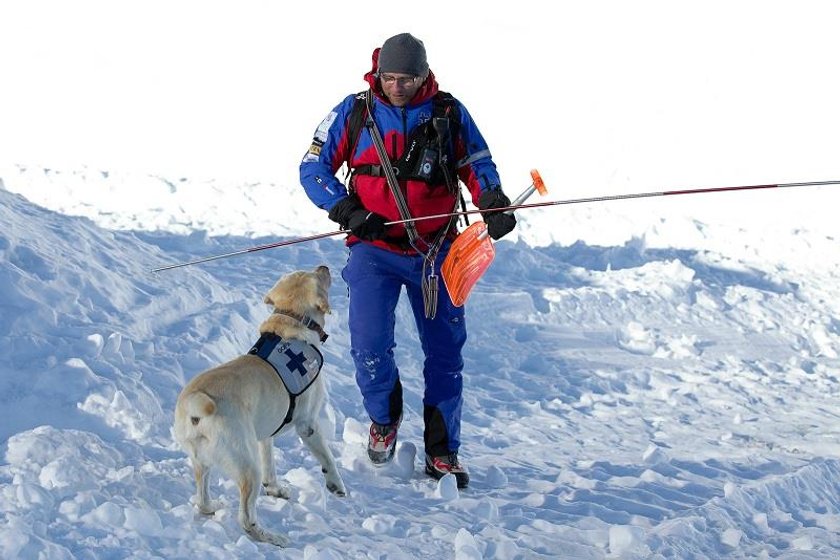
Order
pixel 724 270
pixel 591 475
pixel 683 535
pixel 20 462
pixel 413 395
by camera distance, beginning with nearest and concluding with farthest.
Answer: pixel 20 462, pixel 683 535, pixel 591 475, pixel 413 395, pixel 724 270

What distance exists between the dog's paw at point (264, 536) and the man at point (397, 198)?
140 cm

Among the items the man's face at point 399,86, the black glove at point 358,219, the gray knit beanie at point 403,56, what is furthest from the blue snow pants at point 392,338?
the gray knit beanie at point 403,56

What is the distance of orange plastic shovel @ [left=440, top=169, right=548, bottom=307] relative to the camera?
5262mm

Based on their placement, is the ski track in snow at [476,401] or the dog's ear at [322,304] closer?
the ski track in snow at [476,401]

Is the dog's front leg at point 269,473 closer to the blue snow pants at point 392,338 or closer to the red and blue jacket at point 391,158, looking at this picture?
the blue snow pants at point 392,338

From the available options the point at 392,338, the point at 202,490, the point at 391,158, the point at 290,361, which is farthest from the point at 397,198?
the point at 202,490

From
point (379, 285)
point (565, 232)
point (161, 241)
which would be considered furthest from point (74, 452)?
point (565, 232)

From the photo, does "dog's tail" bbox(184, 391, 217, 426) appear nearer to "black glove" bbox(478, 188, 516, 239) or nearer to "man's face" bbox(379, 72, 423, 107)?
"black glove" bbox(478, 188, 516, 239)

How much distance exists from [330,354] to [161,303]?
1.53 m

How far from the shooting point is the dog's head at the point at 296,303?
491 centimetres

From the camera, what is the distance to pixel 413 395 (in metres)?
8.00

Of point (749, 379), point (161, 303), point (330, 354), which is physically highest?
point (161, 303)

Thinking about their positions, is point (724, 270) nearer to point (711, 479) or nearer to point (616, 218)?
point (616, 218)

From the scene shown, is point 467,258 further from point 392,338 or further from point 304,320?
point 304,320
